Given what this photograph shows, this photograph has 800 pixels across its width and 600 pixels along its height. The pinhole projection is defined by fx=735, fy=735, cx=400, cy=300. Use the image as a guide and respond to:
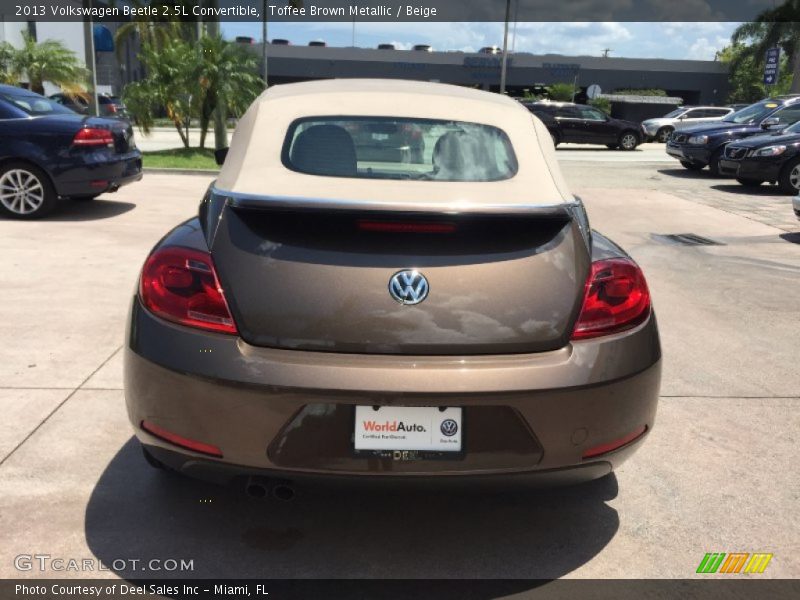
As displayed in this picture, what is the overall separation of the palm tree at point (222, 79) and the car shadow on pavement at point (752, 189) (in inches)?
458

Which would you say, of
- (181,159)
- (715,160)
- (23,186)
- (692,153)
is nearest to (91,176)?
(23,186)

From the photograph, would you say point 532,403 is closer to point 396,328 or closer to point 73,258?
point 396,328

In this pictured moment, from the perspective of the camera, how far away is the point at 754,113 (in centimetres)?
1745

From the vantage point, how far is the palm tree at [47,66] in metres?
30.4

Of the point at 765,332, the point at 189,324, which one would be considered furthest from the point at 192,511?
the point at 765,332

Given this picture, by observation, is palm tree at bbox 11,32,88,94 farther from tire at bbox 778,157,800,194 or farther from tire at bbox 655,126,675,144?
tire at bbox 778,157,800,194

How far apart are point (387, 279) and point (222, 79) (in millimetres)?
18089

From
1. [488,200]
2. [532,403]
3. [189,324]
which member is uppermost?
[488,200]

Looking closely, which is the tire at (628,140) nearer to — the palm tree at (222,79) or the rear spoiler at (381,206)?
the palm tree at (222,79)

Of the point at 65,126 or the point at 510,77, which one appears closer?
the point at 65,126

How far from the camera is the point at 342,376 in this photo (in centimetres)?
226

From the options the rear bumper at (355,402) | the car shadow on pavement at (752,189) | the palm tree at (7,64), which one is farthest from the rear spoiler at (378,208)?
the palm tree at (7,64)

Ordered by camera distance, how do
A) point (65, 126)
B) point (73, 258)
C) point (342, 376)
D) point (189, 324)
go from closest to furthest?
point (342, 376)
point (189, 324)
point (73, 258)
point (65, 126)

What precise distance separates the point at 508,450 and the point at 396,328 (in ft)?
1.74
